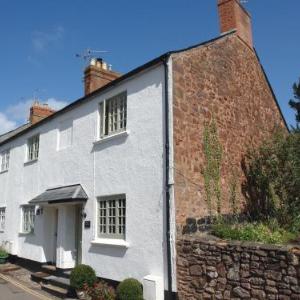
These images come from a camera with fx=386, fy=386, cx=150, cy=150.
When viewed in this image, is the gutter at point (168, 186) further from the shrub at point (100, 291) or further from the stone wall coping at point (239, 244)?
the shrub at point (100, 291)

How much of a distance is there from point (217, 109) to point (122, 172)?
11.8ft

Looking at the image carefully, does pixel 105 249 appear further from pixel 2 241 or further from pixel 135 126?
pixel 2 241

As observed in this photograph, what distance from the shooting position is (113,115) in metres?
12.5

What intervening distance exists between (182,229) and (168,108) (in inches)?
125

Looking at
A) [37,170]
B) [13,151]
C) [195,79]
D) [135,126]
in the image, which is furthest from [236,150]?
[13,151]

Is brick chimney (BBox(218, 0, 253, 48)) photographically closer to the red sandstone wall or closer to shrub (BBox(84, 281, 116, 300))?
the red sandstone wall

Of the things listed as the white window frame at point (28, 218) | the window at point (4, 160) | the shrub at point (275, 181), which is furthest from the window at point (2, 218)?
the shrub at point (275, 181)

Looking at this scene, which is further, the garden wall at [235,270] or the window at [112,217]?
the window at [112,217]

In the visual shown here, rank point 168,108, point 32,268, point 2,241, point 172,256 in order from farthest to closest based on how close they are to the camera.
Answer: point 2,241 < point 32,268 < point 168,108 < point 172,256

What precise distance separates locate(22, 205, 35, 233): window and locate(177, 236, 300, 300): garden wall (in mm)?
9319

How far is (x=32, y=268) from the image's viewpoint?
16.2 metres

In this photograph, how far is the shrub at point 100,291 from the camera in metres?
10.2

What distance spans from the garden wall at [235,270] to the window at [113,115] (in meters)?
4.46

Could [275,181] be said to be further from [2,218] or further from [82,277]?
[2,218]
